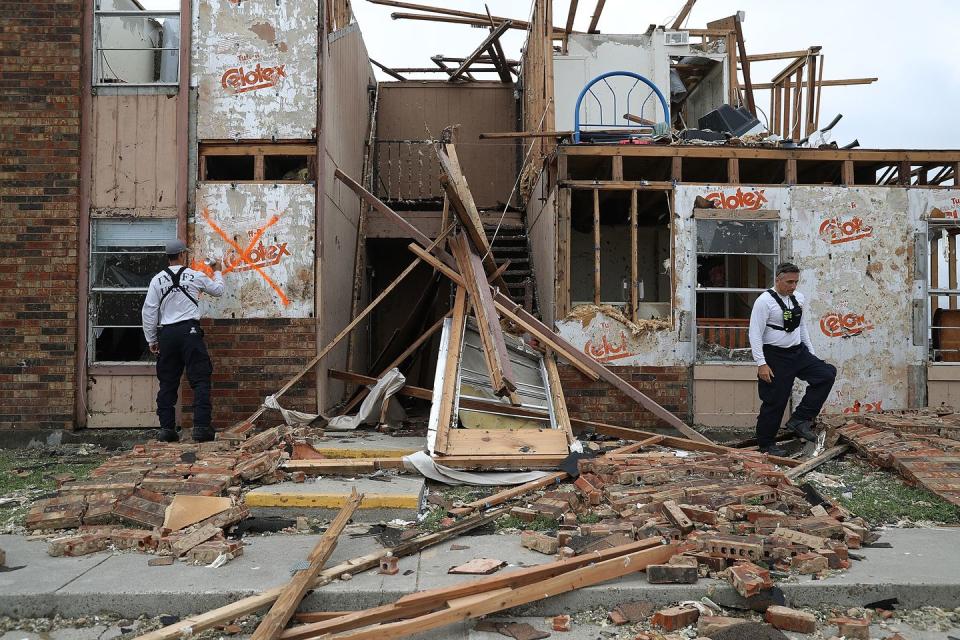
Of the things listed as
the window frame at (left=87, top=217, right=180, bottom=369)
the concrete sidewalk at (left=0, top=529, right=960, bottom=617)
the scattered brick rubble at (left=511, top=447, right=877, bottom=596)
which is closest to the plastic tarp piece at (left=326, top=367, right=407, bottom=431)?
the window frame at (left=87, top=217, right=180, bottom=369)

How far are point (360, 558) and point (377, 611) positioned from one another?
0.70m

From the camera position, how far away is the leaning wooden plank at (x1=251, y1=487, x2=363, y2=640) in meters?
3.10

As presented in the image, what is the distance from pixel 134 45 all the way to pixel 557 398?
22.0 feet

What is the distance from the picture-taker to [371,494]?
5.12 m

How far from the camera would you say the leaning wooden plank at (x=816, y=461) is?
6.05m

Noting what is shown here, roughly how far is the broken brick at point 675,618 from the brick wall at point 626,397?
4.88 m

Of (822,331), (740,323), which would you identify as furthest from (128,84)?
(822,331)

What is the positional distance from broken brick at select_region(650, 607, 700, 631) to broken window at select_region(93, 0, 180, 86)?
7694mm

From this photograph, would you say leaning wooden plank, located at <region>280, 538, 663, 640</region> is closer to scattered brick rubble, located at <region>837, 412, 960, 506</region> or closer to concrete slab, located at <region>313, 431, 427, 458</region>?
concrete slab, located at <region>313, 431, 427, 458</region>

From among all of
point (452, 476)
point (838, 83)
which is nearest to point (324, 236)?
point (452, 476)

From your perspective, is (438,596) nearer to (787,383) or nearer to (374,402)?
(374,402)

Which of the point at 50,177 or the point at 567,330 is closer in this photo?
the point at 50,177

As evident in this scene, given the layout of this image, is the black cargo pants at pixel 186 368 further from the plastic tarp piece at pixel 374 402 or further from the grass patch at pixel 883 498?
the grass patch at pixel 883 498

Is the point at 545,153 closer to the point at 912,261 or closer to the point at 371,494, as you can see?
the point at 912,261
